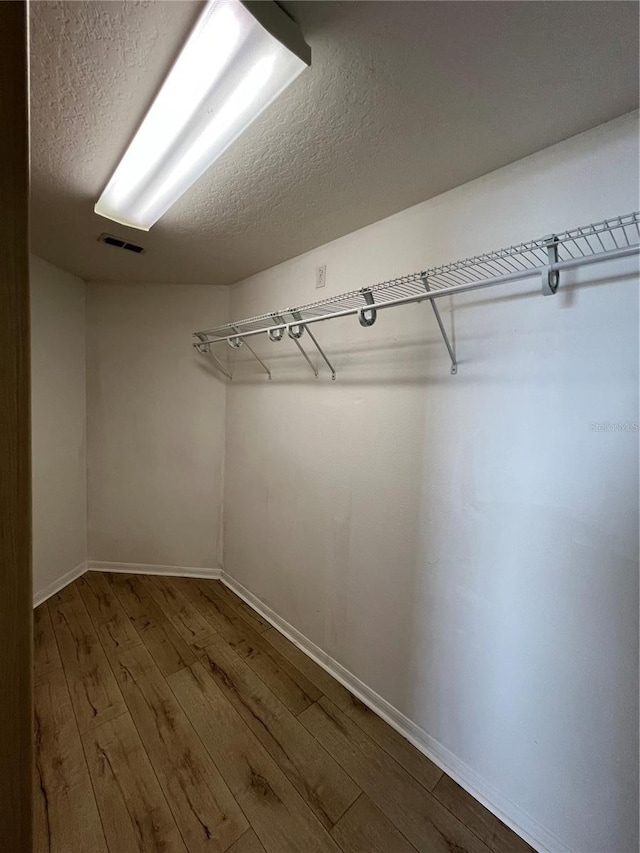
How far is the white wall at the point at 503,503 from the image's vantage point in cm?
100

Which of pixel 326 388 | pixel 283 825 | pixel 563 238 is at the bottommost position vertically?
pixel 283 825

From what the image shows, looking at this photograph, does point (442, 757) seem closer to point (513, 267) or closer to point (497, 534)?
point (497, 534)

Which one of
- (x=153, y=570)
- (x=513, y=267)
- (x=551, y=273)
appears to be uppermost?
(x=513, y=267)

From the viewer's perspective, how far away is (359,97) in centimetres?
94

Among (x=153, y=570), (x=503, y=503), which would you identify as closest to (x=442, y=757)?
(x=503, y=503)

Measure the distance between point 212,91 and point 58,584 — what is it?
123 inches

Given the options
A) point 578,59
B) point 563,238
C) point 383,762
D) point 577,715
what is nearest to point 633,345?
point 563,238

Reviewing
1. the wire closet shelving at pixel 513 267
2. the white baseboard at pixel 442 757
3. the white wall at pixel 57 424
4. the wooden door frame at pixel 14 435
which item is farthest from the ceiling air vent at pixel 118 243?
the white baseboard at pixel 442 757

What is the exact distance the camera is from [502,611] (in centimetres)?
121

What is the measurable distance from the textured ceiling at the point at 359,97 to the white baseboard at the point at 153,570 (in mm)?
2507

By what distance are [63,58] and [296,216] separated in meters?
0.91

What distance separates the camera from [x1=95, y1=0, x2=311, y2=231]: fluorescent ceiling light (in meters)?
0.75

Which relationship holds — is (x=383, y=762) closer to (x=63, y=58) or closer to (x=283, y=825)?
(x=283, y=825)

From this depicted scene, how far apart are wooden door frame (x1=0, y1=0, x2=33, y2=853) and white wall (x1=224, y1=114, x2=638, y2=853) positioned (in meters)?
1.28
